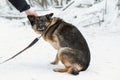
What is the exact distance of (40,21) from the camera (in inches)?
230

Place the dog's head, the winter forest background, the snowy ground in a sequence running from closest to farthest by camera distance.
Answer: the snowy ground < the winter forest background < the dog's head

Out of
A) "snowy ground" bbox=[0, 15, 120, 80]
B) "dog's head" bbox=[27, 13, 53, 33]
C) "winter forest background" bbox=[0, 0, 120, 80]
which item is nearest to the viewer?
"snowy ground" bbox=[0, 15, 120, 80]

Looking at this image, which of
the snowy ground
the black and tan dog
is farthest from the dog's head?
the snowy ground

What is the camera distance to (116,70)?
5984 millimetres

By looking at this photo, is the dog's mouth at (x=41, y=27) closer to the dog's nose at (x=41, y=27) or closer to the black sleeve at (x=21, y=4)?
the dog's nose at (x=41, y=27)

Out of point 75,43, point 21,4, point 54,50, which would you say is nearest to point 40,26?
point 21,4

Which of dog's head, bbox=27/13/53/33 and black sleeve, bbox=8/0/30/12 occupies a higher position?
black sleeve, bbox=8/0/30/12

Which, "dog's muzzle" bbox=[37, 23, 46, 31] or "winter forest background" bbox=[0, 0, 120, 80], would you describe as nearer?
"winter forest background" bbox=[0, 0, 120, 80]

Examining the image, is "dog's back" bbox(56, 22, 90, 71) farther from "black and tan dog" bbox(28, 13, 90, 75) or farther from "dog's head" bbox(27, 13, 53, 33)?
"dog's head" bbox(27, 13, 53, 33)

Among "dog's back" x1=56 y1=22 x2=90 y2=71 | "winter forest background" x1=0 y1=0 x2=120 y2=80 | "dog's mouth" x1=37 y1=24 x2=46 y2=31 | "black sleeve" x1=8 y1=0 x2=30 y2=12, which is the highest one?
"black sleeve" x1=8 y1=0 x2=30 y2=12

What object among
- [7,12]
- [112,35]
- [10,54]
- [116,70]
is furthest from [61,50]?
[7,12]

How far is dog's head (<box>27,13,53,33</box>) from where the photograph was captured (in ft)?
19.2

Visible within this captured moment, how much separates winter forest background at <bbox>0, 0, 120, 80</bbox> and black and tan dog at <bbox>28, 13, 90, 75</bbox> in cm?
14

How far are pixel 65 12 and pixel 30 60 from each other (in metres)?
3.56
